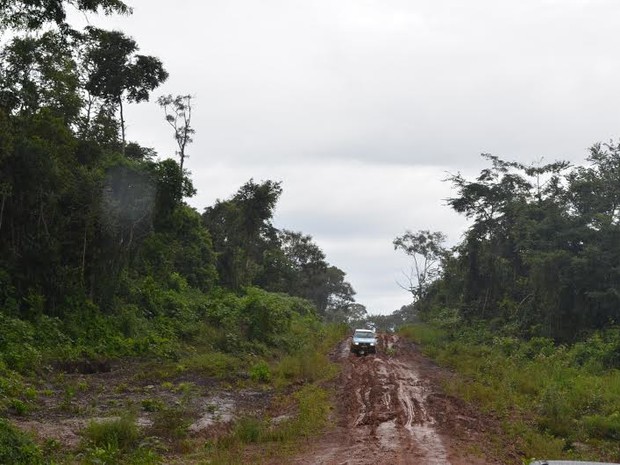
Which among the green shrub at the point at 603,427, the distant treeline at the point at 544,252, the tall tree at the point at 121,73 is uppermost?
the tall tree at the point at 121,73

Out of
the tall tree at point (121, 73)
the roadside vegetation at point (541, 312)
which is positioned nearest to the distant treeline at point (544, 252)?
the roadside vegetation at point (541, 312)

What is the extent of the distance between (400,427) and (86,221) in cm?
1705

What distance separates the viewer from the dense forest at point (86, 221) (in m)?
22.7

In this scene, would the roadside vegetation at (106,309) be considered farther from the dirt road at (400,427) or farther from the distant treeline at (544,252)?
the distant treeline at (544,252)

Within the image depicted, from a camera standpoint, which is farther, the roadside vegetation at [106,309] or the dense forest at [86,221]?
the dense forest at [86,221]

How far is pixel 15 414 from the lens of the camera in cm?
1438

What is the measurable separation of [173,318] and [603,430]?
891 inches

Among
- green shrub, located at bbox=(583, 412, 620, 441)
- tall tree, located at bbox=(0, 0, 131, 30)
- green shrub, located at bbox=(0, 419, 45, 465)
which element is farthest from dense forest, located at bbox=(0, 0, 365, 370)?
green shrub, located at bbox=(583, 412, 620, 441)

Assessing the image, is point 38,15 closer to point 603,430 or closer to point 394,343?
point 603,430

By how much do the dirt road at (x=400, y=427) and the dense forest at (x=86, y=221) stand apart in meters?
9.15

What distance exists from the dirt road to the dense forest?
915 cm

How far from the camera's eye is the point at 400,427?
15289 millimetres

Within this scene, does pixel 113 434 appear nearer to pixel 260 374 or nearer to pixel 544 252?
pixel 260 374

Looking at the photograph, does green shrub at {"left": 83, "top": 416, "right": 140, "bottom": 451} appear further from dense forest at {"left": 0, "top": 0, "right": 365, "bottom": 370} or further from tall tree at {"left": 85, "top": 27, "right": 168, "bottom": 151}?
tall tree at {"left": 85, "top": 27, "right": 168, "bottom": 151}
